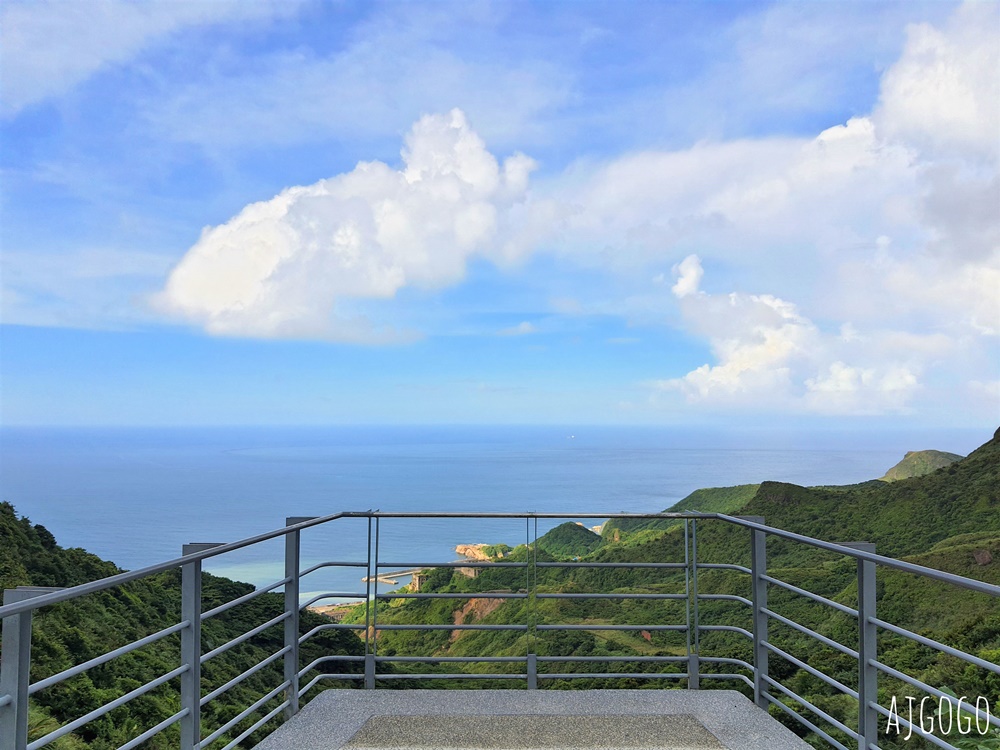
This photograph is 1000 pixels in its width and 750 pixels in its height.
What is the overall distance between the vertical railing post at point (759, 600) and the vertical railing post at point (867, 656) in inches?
35.0

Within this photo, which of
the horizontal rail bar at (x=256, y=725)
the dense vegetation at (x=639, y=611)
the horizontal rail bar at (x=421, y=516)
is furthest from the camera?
the dense vegetation at (x=639, y=611)

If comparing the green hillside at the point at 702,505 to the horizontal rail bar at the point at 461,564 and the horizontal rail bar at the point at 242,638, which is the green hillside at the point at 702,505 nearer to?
the horizontal rail bar at the point at 461,564

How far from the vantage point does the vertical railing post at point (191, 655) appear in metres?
2.56

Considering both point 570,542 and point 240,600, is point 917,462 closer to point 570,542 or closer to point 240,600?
point 570,542

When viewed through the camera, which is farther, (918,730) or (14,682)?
(918,730)

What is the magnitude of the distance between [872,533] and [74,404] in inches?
1130

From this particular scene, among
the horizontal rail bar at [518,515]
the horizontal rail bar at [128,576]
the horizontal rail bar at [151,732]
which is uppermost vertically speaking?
the horizontal rail bar at [128,576]

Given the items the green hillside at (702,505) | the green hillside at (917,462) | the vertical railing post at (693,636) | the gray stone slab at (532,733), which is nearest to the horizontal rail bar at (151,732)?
the gray stone slab at (532,733)

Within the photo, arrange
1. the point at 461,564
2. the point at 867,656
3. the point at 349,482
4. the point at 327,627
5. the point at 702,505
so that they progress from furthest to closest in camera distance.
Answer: the point at 349,482
the point at 702,505
the point at 461,564
the point at 327,627
the point at 867,656

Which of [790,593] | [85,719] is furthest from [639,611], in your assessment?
[85,719]

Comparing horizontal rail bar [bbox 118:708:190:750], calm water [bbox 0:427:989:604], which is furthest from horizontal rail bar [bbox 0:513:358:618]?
calm water [bbox 0:427:989:604]

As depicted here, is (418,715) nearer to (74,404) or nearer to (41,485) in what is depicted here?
(74,404)

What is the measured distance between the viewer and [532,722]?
3.50 m

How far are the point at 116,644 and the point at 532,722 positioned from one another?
43.6ft
